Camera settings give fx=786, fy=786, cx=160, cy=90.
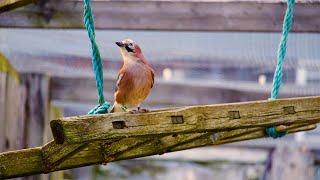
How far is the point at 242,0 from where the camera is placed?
376 cm

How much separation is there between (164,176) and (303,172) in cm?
416

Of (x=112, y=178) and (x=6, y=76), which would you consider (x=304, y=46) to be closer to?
(x=6, y=76)

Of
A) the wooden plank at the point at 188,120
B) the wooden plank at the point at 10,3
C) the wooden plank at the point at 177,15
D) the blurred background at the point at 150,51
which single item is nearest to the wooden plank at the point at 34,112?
the blurred background at the point at 150,51

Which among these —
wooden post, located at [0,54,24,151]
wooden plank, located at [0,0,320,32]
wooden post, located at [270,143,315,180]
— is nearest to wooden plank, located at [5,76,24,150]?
wooden post, located at [0,54,24,151]

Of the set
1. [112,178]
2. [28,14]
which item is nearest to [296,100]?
[28,14]

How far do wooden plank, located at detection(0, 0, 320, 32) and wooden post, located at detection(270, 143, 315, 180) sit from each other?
Result: 9.71ft

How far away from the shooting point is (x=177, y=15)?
3762 millimetres

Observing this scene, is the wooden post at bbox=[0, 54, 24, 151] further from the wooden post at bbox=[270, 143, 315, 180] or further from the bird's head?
the wooden post at bbox=[270, 143, 315, 180]

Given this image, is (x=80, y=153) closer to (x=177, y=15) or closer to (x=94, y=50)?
(x=94, y=50)

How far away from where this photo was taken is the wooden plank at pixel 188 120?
1.90 m

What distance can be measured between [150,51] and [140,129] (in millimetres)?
2715

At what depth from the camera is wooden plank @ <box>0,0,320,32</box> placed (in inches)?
146

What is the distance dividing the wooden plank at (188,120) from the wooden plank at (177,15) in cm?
157

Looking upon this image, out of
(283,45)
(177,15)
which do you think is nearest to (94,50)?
(283,45)
